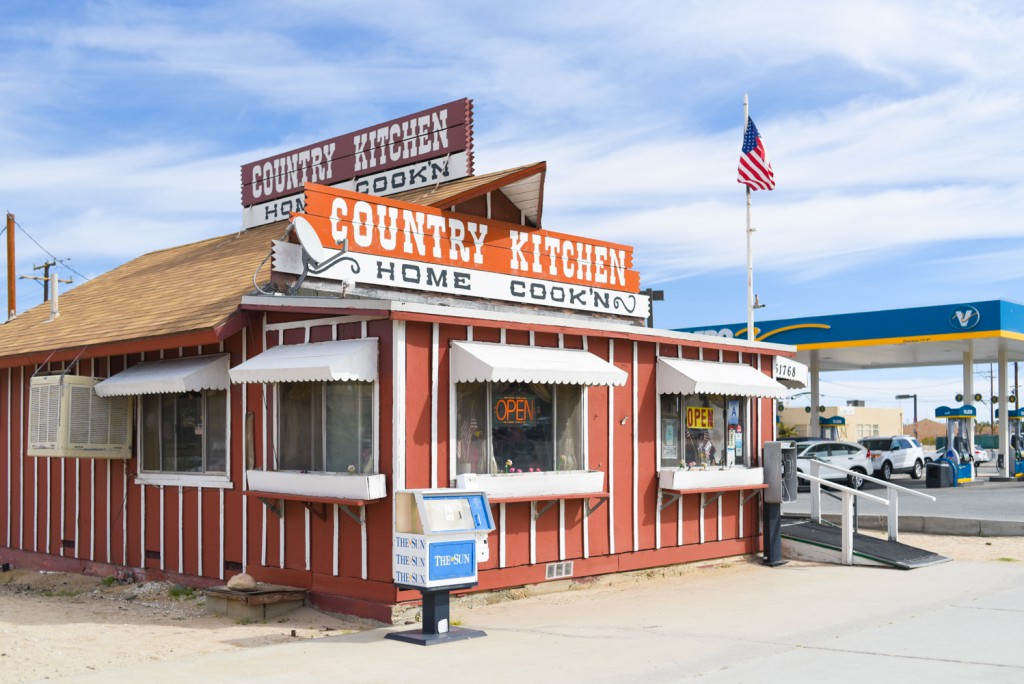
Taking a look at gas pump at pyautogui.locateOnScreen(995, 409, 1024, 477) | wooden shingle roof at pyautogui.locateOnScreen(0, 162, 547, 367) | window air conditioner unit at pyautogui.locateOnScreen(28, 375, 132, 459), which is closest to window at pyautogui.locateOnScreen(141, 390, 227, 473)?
window air conditioner unit at pyautogui.locateOnScreen(28, 375, 132, 459)

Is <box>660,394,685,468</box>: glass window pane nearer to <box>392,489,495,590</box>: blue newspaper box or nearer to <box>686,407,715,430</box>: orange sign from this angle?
<box>686,407,715,430</box>: orange sign

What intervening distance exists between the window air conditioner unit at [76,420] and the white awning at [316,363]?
3633 millimetres

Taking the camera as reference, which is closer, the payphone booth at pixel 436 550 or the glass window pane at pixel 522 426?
the payphone booth at pixel 436 550

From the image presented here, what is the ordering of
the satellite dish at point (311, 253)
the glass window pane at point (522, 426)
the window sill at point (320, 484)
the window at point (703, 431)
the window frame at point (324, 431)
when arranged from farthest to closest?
1. the window at point (703, 431)
2. the satellite dish at point (311, 253)
3. the glass window pane at point (522, 426)
4. the window frame at point (324, 431)
5. the window sill at point (320, 484)

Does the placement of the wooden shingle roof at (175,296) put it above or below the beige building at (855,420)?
above

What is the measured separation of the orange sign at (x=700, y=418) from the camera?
46.5ft

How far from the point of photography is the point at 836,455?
1198 inches

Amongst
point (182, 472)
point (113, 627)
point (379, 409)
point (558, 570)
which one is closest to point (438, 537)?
point (379, 409)

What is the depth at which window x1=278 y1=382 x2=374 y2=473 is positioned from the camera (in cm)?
1084

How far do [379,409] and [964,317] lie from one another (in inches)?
924

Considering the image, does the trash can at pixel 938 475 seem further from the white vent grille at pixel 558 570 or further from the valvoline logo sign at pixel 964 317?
the white vent grille at pixel 558 570

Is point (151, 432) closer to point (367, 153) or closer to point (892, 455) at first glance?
point (367, 153)

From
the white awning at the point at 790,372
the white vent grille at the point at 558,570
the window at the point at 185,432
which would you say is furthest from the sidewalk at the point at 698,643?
the window at the point at 185,432

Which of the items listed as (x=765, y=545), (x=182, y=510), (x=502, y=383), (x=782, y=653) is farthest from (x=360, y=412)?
(x=765, y=545)
